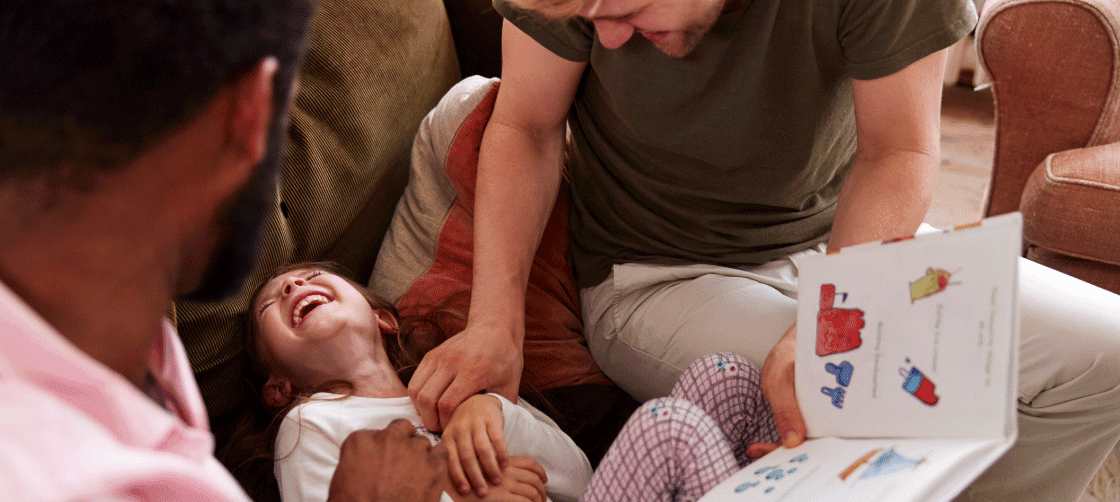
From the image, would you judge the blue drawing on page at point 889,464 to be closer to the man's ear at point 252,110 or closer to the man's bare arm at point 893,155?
the man's bare arm at point 893,155

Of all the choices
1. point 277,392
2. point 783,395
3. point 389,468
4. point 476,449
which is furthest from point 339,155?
point 783,395

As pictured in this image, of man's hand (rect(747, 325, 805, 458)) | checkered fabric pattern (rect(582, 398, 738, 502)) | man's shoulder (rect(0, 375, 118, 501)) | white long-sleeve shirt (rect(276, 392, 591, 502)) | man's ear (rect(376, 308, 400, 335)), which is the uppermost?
man's shoulder (rect(0, 375, 118, 501))

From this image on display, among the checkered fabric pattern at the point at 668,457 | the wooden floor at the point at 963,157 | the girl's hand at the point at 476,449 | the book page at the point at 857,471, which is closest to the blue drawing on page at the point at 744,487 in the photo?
the book page at the point at 857,471

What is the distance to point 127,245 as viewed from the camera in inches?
16.6

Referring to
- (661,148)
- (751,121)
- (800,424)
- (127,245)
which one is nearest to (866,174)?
(751,121)

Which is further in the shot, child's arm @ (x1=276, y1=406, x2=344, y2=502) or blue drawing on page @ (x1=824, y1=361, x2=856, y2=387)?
child's arm @ (x1=276, y1=406, x2=344, y2=502)

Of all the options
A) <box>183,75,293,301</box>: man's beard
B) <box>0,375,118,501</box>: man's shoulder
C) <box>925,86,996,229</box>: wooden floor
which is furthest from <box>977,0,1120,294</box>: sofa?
<box>0,375,118,501</box>: man's shoulder

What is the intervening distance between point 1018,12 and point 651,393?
1.08m

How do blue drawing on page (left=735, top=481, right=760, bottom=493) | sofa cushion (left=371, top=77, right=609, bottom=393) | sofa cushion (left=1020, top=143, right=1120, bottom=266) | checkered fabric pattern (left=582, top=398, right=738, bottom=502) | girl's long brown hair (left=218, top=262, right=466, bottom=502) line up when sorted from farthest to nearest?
1. sofa cushion (left=1020, top=143, right=1120, bottom=266)
2. sofa cushion (left=371, top=77, right=609, bottom=393)
3. girl's long brown hair (left=218, top=262, right=466, bottom=502)
4. checkered fabric pattern (left=582, top=398, right=738, bottom=502)
5. blue drawing on page (left=735, top=481, right=760, bottom=493)

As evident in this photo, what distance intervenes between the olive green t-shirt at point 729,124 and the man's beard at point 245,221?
0.66 m

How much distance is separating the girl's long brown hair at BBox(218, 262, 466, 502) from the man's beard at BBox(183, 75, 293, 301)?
71cm

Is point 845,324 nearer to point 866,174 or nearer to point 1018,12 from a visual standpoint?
point 866,174

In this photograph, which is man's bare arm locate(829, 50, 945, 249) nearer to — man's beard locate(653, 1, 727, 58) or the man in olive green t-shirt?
the man in olive green t-shirt

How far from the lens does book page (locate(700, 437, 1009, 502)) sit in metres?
0.64
